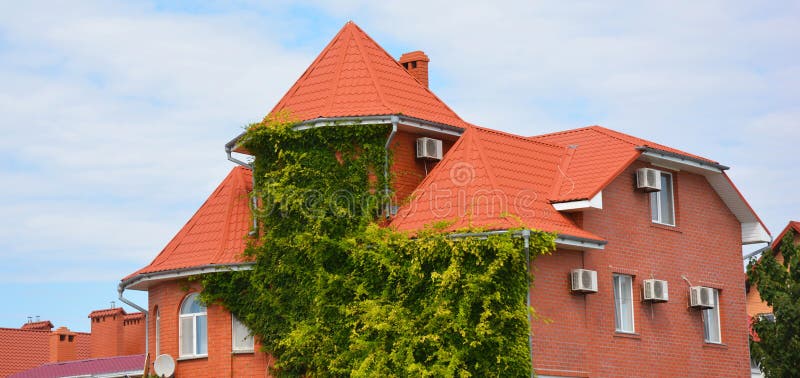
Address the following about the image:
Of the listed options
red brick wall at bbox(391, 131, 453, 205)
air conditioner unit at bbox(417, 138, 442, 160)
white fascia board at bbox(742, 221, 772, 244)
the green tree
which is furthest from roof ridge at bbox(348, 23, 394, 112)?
the green tree

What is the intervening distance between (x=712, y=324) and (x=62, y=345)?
25284 mm

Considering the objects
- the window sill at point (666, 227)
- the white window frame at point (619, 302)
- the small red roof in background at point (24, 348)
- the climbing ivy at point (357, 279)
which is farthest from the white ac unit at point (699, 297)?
the small red roof in background at point (24, 348)

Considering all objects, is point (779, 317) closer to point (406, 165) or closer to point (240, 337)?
point (406, 165)

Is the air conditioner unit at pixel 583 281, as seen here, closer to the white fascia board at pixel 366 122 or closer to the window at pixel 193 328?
the white fascia board at pixel 366 122

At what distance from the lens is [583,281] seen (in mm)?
24656

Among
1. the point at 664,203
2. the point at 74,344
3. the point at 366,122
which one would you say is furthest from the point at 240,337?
the point at 74,344

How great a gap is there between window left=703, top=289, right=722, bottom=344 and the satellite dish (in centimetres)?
1243

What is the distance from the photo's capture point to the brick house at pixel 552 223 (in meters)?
24.7

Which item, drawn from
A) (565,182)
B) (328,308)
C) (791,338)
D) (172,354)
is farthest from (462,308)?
(791,338)

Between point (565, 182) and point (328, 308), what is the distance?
19.4 feet

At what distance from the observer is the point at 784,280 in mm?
33781

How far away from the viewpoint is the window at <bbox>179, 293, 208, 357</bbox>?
26922 mm

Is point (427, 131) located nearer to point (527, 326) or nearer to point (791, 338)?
point (527, 326)

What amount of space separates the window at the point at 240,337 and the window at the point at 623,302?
26.0ft
